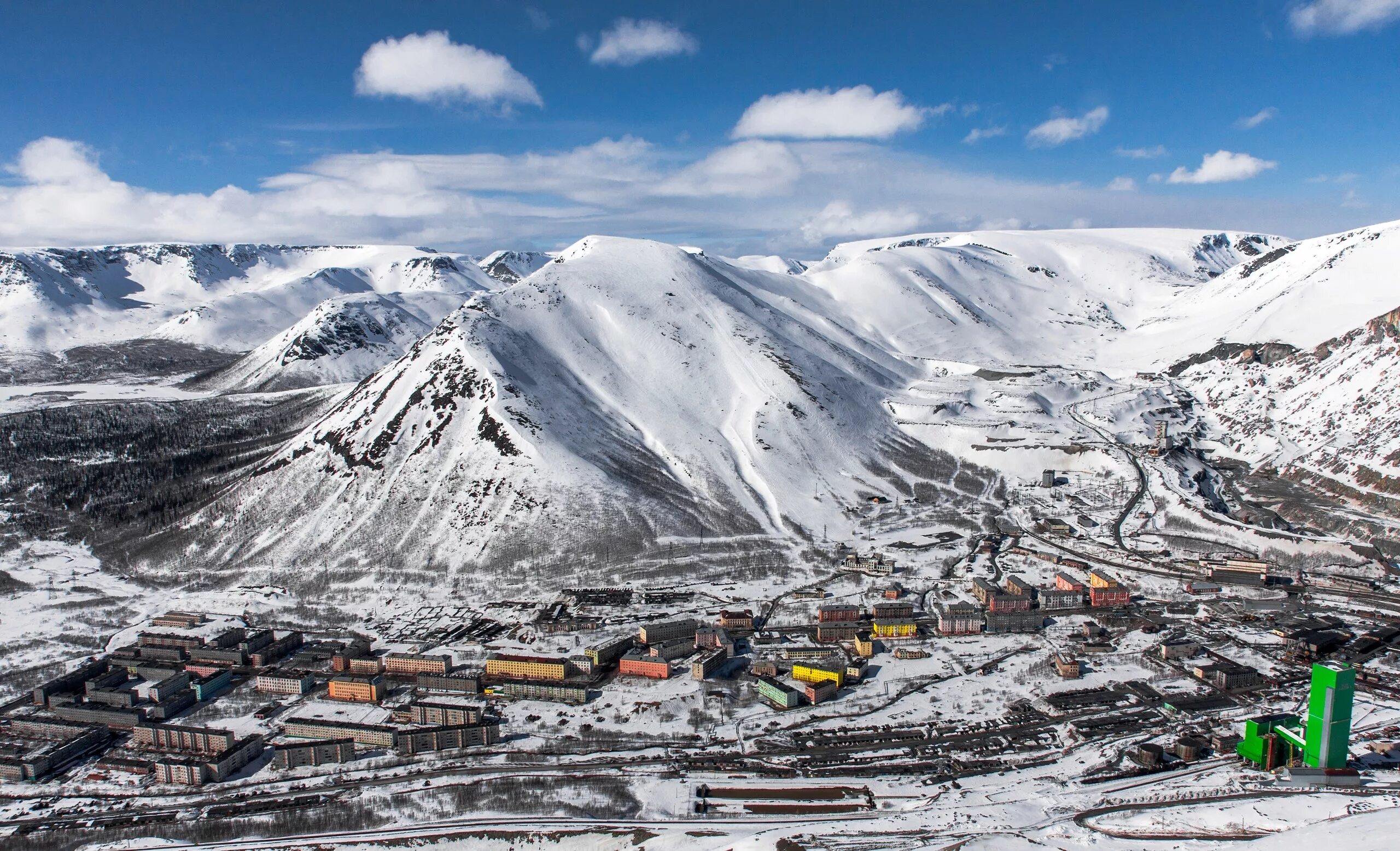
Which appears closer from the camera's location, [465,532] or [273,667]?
[273,667]

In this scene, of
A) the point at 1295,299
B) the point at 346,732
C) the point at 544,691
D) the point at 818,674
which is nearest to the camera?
the point at 346,732

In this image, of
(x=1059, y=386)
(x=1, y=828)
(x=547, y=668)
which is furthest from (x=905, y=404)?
(x=1, y=828)

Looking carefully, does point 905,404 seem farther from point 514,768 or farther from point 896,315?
point 514,768

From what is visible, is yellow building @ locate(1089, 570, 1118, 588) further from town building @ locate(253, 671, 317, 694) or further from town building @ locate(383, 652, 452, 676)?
town building @ locate(253, 671, 317, 694)

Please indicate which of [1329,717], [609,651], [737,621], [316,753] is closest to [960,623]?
[737,621]

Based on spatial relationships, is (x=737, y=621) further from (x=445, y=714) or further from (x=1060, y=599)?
(x=1060, y=599)

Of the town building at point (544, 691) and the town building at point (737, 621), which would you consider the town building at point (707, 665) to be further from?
the town building at point (544, 691)
